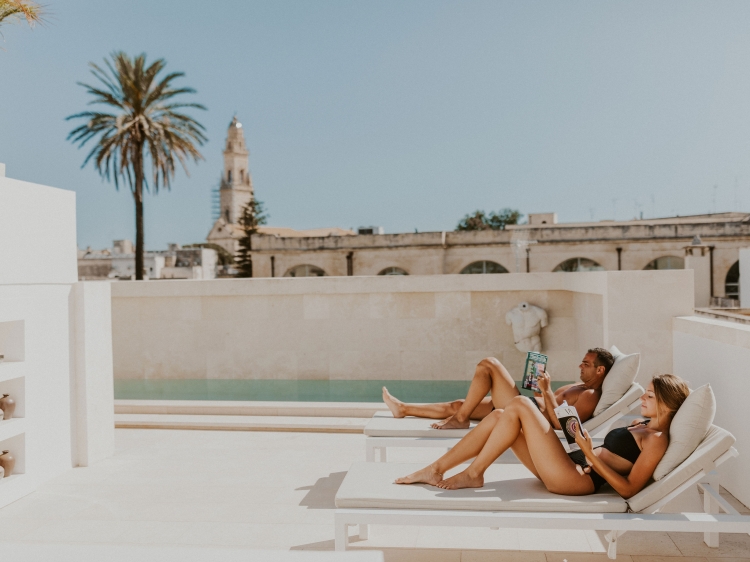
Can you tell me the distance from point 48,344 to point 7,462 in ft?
3.10

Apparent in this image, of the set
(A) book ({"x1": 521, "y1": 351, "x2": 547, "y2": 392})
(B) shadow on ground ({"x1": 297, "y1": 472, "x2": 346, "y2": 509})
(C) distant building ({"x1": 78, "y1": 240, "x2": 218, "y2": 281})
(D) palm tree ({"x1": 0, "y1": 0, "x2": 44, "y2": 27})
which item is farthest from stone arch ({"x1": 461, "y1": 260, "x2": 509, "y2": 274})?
(A) book ({"x1": 521, "y1": 351, "x2": 547, "y2": 392})

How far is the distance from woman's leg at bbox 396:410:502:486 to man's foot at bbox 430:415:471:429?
1101 millimetres

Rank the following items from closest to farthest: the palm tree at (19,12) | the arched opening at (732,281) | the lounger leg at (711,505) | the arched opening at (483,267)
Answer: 1. the lounger leg at (711,505)
2. the palm tree at (19,12)
3. the arched opening at (732,281)
4. the arched opening at (483,267)

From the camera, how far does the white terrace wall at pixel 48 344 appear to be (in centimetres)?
492

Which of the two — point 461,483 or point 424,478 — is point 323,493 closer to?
point 424,478

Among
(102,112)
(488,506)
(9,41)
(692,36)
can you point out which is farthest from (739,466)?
(692,36)

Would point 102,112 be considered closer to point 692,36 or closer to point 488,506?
point 488,506

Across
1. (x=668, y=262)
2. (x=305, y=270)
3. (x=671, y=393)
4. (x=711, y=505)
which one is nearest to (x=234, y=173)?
(x=305, y=270)

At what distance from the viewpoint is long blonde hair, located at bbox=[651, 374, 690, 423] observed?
3371 millimetres

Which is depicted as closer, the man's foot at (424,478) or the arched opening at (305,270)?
the man's foot at (424,478)

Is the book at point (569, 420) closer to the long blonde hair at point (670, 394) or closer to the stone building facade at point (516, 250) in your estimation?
the long blonde hair at point (670, 394)

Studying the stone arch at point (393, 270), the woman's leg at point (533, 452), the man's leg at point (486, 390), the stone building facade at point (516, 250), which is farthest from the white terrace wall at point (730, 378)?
the stone arch at point (393, 270)

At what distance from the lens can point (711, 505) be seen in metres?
3.70

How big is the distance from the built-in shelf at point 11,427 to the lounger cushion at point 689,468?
13.8ft
